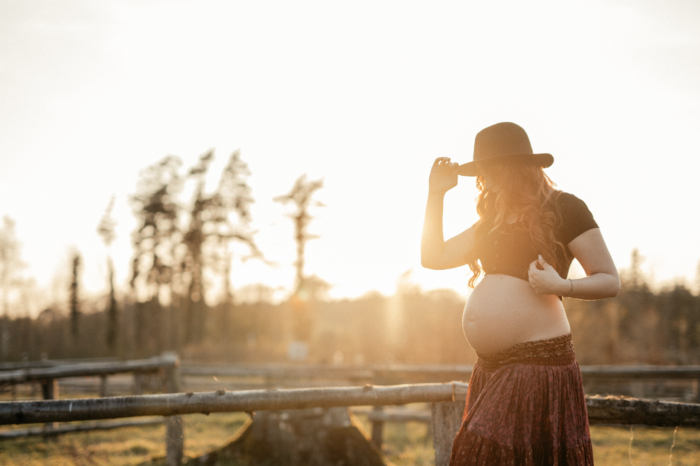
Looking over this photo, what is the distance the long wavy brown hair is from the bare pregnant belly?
157mm

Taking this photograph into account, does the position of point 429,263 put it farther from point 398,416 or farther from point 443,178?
point 398,416

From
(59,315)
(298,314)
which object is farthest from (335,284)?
(59,315)

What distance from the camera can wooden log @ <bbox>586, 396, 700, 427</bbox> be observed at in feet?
8.61

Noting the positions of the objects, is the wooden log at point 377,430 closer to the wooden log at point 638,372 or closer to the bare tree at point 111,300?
the wooden log at point 638,372

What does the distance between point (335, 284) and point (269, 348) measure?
683cm

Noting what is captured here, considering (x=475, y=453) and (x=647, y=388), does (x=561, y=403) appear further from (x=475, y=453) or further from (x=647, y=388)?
(x=647, y=388)

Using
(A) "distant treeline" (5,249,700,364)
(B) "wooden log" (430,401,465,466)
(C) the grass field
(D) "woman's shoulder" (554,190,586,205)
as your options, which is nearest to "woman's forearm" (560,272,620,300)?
(D) "woman's shoulder" (554,190,586,205)

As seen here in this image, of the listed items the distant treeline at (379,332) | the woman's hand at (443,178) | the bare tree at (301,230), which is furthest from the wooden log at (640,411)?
the bare tree at (301,230)

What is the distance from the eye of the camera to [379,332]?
22.4 m

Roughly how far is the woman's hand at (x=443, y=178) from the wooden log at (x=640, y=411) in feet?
4.90

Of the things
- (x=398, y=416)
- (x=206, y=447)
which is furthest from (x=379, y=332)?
(x=206, y=447)

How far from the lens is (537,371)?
171 cm

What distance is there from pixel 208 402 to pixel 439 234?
1.61 meters

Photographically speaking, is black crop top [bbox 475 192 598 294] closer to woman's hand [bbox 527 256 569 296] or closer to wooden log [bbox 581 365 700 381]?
woman's hand [bbox 527 256 569 296]
